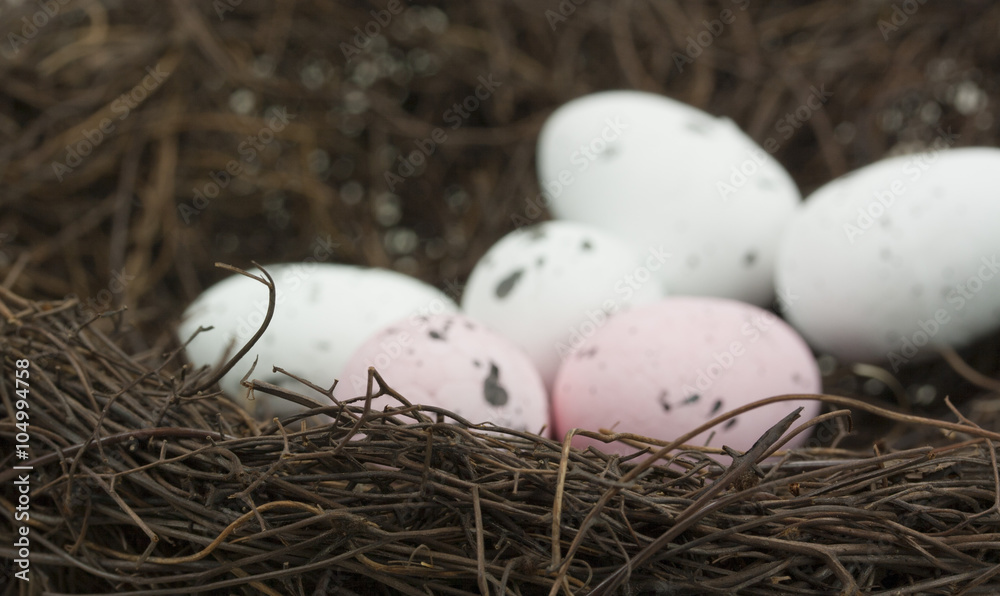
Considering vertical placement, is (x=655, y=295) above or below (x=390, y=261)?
above

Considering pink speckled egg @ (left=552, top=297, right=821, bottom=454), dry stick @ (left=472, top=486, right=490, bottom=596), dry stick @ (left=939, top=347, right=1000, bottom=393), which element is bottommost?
dry stick @ (left=939, top=347, right=1000, bottom=393)

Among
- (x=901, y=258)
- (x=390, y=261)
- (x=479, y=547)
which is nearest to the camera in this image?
(x=479, y=547)

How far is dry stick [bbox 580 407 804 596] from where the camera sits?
0.51 metres

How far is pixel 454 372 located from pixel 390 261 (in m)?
0.61

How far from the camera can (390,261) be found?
132 centimetres

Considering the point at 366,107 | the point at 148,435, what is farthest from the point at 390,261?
the point at 148,435

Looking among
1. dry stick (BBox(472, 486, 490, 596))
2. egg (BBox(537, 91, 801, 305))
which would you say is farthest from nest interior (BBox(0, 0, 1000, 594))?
egg (BBox(537, 91, 801, 305))

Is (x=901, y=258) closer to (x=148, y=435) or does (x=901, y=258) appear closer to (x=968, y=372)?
(x=968, y=372)

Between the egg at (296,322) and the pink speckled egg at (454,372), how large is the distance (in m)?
0.11

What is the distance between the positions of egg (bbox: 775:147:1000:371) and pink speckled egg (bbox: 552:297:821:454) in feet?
0.49

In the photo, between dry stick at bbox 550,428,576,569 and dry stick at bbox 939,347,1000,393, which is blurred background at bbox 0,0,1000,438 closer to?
Result: dry stick at bbox 939,347,1000,393

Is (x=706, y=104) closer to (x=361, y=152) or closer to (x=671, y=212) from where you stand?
(x=671, y=212)

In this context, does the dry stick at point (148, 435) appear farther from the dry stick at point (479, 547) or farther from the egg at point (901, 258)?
the egg at point (901, 258)

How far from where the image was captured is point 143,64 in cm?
123
